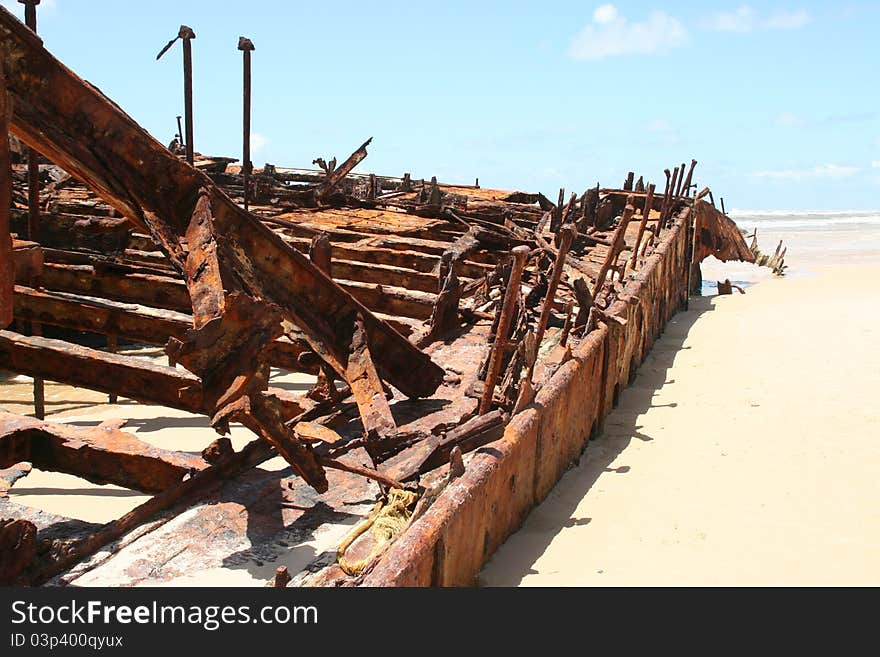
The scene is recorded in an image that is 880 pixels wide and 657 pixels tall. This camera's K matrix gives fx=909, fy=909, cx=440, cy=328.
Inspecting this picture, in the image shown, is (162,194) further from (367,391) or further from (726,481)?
(726,481)

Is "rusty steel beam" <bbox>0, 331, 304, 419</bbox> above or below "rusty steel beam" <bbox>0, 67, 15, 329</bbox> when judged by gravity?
below

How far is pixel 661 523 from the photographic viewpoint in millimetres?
5281

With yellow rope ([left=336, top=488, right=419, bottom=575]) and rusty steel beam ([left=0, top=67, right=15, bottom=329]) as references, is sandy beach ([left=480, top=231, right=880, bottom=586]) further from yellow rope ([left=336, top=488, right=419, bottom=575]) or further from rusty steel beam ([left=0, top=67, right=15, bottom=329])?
rusty steel beam ([left=0, top=67, right=15, bottom=329])

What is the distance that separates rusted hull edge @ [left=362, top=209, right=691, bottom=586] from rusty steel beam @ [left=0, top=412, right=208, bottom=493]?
5.15 feet

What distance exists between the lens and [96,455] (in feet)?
16.1

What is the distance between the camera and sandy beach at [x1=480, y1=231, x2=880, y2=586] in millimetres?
4625

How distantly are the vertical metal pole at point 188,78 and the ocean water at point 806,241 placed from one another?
15642 mm

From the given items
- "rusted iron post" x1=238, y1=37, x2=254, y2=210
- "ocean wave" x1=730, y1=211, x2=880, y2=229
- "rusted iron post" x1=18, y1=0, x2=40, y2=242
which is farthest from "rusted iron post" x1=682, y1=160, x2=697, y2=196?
"ocean wave" x1=730, y1=211, x2=880, y2=229

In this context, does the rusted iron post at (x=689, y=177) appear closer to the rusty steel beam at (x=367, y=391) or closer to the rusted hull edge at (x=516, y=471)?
the rusted hull edge at (x=516, y=471)

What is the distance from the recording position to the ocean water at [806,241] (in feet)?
109

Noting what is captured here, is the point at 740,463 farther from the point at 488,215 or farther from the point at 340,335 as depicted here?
the point at 488,215

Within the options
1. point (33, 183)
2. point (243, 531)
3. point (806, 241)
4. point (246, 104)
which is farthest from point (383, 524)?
point (806, 241)

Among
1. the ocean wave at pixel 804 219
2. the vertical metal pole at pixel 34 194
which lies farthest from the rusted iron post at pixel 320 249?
the ocean wave at pixel 804 219

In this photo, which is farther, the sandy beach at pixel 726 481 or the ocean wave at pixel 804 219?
the ocean wave at pixel 804 219
